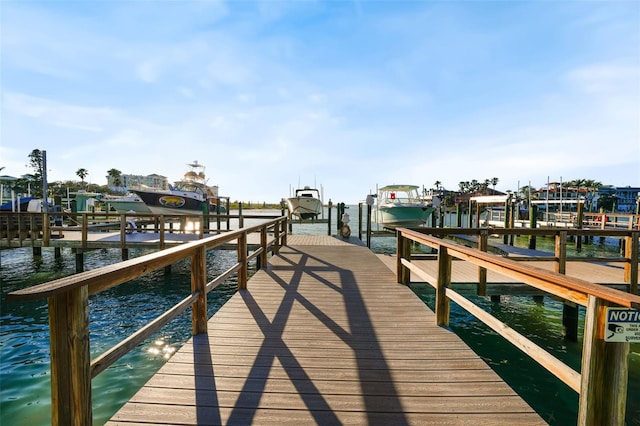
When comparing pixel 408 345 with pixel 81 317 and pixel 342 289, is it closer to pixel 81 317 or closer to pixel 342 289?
pixel 342 289

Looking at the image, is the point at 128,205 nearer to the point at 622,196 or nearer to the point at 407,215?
the point at 407,215

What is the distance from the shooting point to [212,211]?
100 feet

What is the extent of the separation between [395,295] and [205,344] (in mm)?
3067

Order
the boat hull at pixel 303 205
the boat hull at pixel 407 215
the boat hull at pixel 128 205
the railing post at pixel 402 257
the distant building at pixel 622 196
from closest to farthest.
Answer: the railing post at pixel 402 257 → the boat hull at pixel 407 215 → the boat hull at pixel 303 205 → the boat hull at pixel 128 205 → the distant building at pixel 622 196

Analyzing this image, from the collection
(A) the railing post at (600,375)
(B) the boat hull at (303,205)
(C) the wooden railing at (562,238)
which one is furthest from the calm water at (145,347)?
(B) the boat hull at (303,205)

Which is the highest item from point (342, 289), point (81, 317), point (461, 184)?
point (461, 184)

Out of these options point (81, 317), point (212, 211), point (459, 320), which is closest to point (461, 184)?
point (212, 211)

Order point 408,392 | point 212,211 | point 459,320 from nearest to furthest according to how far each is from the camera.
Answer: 1. point 408,392
2. point 459,320
3. point 212,211

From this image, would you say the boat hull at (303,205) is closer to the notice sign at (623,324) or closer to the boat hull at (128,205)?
the boat hull at (128,205)

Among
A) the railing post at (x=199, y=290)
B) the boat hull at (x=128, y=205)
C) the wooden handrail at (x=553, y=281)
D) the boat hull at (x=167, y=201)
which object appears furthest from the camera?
the boat hull at (x=128, y=205)

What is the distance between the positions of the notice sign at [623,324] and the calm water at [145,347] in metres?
3.12

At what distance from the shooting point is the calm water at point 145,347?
12.8 feet

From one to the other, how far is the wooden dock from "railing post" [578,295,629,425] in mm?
471

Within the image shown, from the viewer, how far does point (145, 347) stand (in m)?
5.36
